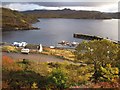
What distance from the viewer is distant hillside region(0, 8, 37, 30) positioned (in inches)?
264

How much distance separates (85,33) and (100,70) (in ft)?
2.89

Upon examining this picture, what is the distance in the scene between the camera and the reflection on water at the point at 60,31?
6543mm

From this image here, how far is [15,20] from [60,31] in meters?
1.21

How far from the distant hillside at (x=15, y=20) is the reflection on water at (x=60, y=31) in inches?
5.4

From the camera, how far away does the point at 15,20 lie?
7.10m

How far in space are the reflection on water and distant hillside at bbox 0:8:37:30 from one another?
138 mm

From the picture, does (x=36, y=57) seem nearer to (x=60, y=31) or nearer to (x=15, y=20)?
(x=60, y=31)

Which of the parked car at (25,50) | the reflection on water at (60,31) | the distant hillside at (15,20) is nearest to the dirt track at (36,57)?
the parked car at (25,50)

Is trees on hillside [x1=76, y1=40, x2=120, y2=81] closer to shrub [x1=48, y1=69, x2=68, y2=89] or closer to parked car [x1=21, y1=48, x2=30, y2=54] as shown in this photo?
shrub [x1=48, y1=69, x2=68, y2=89]

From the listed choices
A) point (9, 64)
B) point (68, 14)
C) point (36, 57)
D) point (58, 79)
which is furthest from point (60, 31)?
point (9, 64)

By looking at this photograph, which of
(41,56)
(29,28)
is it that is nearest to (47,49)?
(41,56)

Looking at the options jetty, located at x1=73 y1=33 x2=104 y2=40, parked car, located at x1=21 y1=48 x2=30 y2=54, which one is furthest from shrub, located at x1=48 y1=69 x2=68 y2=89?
jetty, located at x1=73 y1=33 x2=104 y2=40

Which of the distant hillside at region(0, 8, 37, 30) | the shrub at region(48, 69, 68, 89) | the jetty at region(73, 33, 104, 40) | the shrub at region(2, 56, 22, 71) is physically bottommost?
the shrub at region(48, 69, 68, 89)

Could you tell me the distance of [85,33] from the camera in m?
6.61
